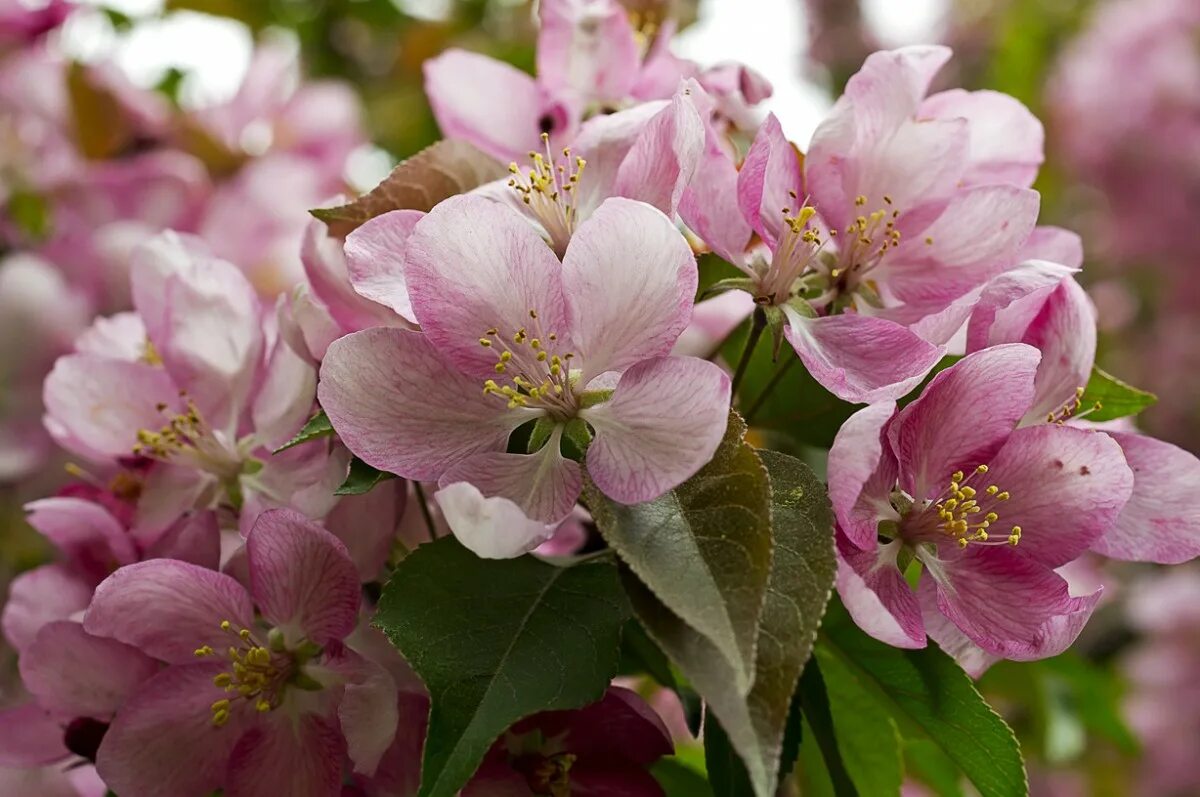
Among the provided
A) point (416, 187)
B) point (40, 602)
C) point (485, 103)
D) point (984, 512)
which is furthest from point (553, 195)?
point (40, 602)

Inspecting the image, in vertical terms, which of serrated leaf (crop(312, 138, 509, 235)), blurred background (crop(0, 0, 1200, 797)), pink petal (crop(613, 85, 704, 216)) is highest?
pink petal (crop(613, 85, 704, 216))

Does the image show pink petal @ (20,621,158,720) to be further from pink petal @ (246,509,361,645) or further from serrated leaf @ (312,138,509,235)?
serrated leaf @ (312,138,509,235)

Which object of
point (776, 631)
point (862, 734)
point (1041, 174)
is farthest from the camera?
point (1041, 174)

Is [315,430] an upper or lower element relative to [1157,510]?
upper

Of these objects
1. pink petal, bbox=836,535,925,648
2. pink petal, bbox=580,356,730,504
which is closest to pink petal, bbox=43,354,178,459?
pink petal, bbox=580,356,730,504

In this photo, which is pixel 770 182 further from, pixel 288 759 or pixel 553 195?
pixel 288 759

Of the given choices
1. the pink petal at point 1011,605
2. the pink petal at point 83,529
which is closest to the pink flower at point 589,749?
the pink petal at point 1011,605

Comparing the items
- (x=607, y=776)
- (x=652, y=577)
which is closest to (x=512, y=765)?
(x=607, y=776)
